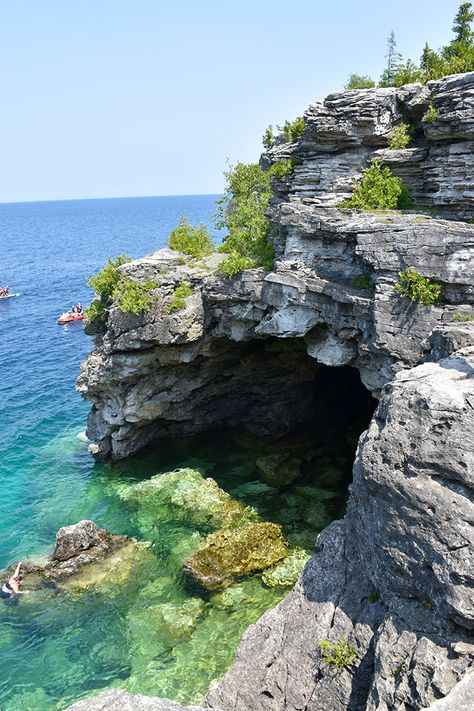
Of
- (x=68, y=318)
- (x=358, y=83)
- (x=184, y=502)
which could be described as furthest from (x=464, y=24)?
(x=68, y=318)

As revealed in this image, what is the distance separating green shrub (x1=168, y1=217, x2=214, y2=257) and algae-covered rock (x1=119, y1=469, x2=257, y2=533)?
11.6m

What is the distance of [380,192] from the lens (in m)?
21.3

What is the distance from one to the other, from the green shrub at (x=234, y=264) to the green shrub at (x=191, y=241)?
3.29 m

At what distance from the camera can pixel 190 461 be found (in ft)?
96.1

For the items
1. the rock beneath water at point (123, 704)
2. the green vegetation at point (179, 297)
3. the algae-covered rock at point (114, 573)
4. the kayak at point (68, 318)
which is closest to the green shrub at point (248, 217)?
the green vegetation at point (179, 297)

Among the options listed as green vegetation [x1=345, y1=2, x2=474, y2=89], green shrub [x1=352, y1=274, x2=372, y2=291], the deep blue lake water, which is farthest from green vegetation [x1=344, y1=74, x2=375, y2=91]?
the deep blue lake water

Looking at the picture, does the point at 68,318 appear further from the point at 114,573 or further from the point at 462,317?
the point at 462,317

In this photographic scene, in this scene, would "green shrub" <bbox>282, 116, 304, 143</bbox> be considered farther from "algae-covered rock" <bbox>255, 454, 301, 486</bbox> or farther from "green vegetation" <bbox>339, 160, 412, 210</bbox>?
"algae-covered rock" <bbox>255, 454, 301, 486</bbox>

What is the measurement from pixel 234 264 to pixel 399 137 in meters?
8.68

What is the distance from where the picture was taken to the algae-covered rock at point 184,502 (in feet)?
78.9

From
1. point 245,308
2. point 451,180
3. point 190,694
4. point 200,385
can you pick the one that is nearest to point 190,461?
point 200,385

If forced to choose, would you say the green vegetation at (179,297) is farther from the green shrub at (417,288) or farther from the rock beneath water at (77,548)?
the green shrub at (417,288)

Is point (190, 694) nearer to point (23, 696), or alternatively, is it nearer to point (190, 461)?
point (23, 696)

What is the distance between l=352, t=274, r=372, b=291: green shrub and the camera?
2045 centimetres
